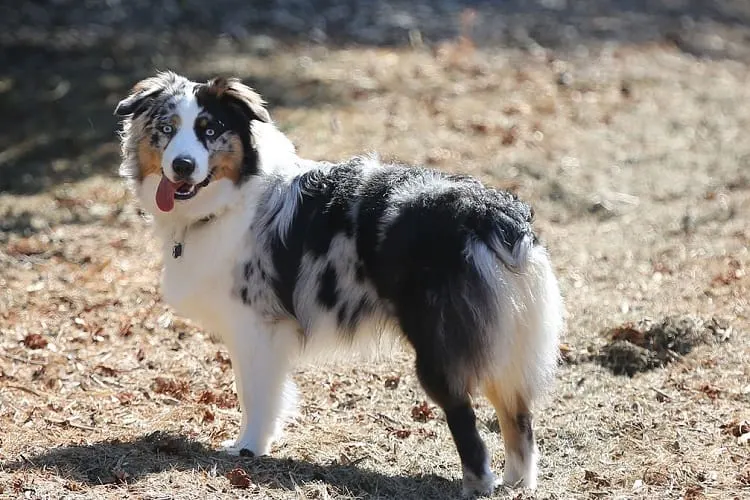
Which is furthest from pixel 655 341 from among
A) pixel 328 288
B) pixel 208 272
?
pixel 208 272

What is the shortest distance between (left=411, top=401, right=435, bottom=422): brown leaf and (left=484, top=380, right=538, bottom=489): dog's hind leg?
3.66 ft

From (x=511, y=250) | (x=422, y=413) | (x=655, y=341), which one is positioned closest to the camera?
(x=511, y=250)

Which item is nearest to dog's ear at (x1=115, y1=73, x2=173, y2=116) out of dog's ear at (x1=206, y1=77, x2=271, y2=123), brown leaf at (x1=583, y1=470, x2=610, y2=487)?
dog's ear at (x1=206, y1=77, x2=271, y2=123)

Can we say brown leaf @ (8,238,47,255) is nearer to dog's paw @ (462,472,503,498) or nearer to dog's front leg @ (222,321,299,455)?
dog's front leg @ (222,321,299,455)

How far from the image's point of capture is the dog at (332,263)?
16.7ft

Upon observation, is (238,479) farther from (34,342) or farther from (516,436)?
(34,342)

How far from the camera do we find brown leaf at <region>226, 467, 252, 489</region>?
16.9ft

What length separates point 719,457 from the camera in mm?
5719

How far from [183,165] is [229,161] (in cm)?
32

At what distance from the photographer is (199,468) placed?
5.34 metres

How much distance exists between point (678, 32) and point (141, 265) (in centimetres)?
1113

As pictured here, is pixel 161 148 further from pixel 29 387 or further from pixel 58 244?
pixel 58 244

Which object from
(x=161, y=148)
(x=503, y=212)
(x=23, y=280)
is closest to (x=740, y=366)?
(x=503, y=212)

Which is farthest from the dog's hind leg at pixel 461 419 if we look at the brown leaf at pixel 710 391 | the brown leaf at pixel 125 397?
the brown leaf at pixel 125 397
